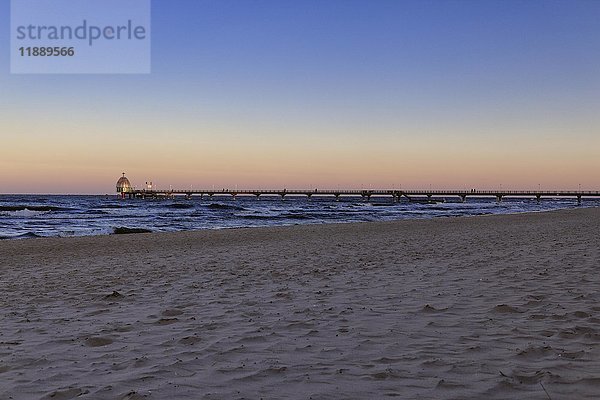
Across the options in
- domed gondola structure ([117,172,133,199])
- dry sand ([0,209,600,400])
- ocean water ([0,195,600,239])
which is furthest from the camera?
domed gondola structure ([117,172,133,199])

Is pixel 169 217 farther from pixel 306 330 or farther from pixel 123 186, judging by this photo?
pixel 123 186

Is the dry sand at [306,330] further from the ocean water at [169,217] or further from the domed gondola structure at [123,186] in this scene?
the domed gondola structure at [123,186]

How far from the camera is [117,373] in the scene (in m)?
4.12

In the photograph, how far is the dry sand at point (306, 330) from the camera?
379cm

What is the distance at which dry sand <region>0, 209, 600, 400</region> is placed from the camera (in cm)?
379

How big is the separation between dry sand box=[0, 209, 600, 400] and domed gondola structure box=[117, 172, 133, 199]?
17316cm

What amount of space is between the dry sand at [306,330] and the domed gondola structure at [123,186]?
17316 centimetres

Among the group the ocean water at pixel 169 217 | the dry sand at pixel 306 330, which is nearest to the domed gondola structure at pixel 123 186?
the ocean water at pixel 169 217

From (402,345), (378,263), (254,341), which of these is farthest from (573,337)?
(378,263)

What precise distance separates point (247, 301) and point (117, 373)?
289 centimetres

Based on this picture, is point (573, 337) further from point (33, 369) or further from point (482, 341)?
point (33, 369)

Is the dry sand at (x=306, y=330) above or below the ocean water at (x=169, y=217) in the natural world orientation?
above

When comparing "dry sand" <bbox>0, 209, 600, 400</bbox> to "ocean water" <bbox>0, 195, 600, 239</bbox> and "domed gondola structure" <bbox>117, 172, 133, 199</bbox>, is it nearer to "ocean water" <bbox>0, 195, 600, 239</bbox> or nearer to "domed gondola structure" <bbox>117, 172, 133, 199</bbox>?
"ocean water" <bbox>0, 195, 600, 239</bbox>

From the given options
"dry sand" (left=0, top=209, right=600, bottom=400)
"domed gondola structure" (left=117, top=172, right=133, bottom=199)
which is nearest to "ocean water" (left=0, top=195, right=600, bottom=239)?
"dry sand" (left=0, top=209, right=600, bottom=400)
